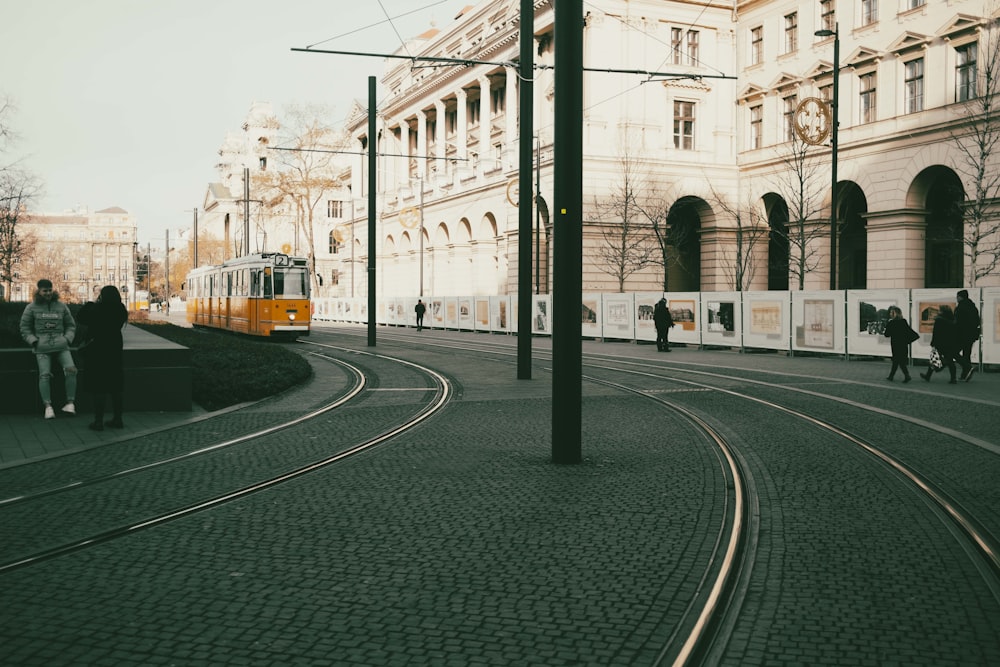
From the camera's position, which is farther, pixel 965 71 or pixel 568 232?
pixel 965 71

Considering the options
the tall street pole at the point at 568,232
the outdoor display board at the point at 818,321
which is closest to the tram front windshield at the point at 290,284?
the outdoor display board at the point at 818,321

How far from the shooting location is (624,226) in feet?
150

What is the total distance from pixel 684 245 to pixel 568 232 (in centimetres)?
4589

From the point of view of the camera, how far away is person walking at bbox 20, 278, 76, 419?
11578 millimetres

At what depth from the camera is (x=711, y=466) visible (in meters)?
8.49

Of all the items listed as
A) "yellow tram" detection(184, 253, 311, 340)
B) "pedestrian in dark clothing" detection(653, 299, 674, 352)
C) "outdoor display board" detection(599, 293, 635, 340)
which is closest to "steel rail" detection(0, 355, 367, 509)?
"pedestrian in dark clothing" detection(653, 299, 674, 352)

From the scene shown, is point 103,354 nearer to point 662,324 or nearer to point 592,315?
point 662,324

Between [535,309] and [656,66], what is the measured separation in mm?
16875

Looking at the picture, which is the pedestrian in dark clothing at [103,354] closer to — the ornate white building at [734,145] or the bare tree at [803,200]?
the ornate white building at [734,145]

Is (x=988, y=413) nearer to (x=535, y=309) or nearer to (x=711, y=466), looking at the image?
(x=711, y=466)

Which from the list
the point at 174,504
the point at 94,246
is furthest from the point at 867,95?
the point at 94,246

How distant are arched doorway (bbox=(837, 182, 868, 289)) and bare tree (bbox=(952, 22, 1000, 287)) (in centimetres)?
805

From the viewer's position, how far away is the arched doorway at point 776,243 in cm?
4853

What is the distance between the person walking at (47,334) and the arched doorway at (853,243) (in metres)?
39.5
